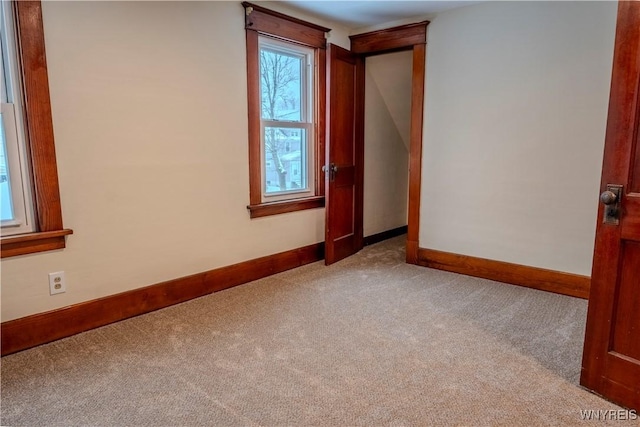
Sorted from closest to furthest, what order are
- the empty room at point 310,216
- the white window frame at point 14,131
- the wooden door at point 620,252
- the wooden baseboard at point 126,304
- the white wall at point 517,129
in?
the wooden door at point 620,252, the empty room at point 310,216, the white window frame at point 14,131, the wooden baseboard at point 126,304, the white wall at point 517,129

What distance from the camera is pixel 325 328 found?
246 cm

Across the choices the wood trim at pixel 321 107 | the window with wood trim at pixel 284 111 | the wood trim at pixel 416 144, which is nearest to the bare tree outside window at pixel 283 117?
the window with wood trim at pixel 284 111

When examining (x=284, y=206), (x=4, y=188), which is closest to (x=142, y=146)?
(x=4, y=188)

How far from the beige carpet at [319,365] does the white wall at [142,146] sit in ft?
1.23

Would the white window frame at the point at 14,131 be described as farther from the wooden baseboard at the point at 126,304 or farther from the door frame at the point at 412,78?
the door frame at the point at 412,78

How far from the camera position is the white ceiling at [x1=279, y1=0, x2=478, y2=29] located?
10.5 feet

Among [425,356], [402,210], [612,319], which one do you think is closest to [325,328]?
[425,356]

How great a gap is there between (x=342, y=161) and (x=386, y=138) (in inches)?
38.4

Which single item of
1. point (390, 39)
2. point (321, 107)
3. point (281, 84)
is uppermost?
point (390, 39)

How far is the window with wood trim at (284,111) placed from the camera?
3178 mm

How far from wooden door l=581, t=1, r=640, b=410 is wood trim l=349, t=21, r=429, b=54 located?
2090 millimetres

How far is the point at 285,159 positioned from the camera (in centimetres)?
361

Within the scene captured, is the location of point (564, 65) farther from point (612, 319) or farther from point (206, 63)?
point (206, 63)

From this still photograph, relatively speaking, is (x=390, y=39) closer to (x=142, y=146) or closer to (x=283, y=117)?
(x=283, y=117)
